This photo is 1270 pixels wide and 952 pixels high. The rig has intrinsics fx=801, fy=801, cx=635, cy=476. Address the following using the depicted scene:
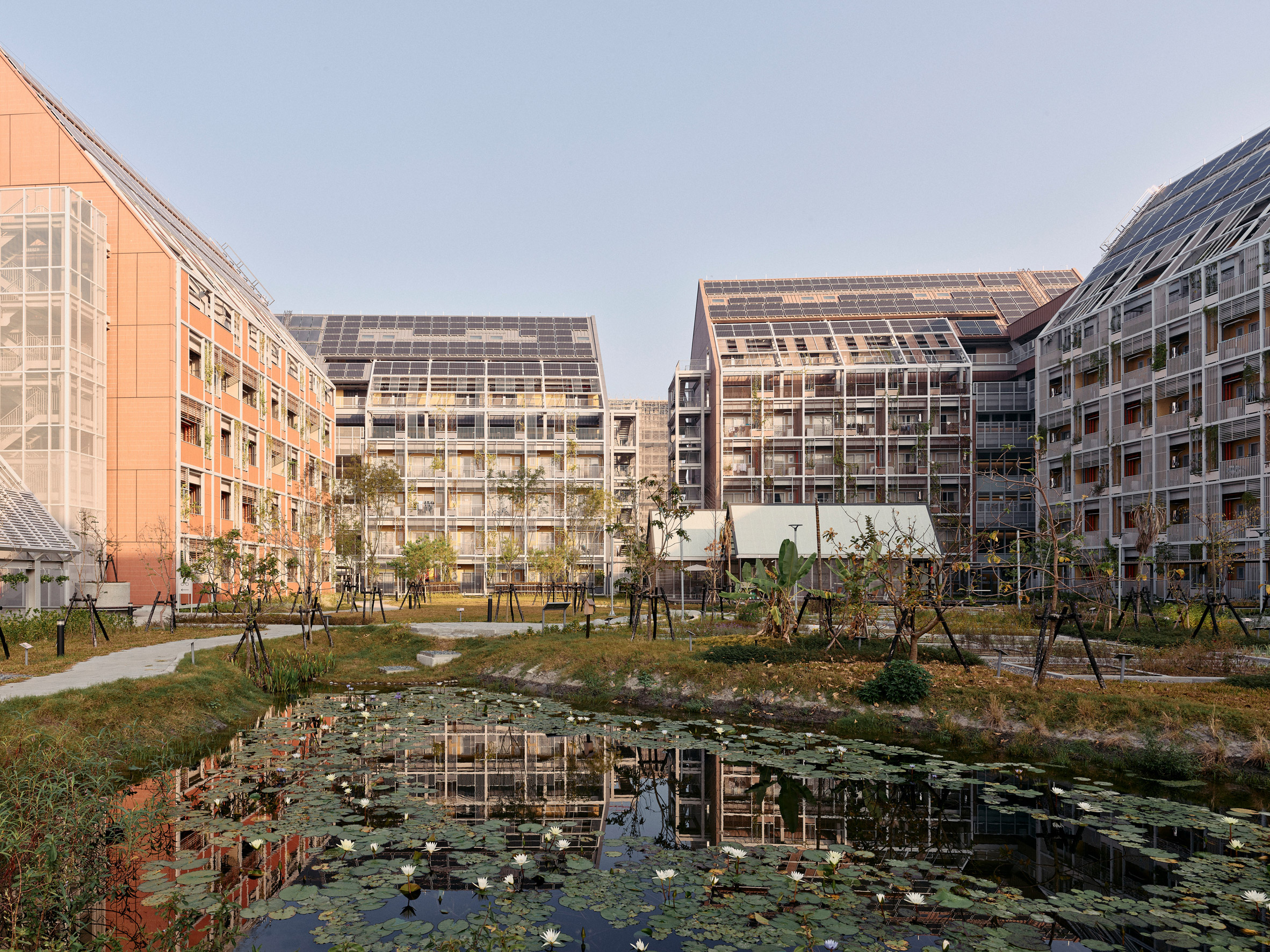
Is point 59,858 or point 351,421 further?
point 351,421

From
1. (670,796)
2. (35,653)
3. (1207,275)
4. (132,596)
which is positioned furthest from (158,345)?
(1207,275)

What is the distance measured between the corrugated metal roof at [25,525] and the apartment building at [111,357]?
356cm

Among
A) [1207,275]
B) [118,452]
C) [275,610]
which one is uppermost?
[1207,275]

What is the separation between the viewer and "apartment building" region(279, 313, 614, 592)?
2367 inches

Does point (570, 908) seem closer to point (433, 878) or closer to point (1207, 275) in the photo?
point (433, 878)

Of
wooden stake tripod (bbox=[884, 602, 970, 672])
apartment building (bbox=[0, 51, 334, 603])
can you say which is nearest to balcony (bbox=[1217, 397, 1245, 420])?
wooden stake tripod (bbox=[884, 602, 970, 672])

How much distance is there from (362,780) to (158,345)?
32292mm

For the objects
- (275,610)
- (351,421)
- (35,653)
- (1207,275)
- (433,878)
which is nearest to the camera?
(433,878)

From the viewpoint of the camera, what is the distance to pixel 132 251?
3562 cm

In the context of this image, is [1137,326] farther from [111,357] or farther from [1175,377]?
[111,357]

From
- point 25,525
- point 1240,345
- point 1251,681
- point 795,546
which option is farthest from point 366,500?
point 1240,345

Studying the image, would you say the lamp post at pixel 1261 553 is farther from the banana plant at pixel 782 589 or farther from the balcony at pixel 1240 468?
the banana plant at pixel 782 589

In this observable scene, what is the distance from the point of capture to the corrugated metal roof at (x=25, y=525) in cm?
2392

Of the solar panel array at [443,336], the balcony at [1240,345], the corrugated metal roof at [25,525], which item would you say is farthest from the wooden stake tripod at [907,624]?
the solar panel array at [443,336]
